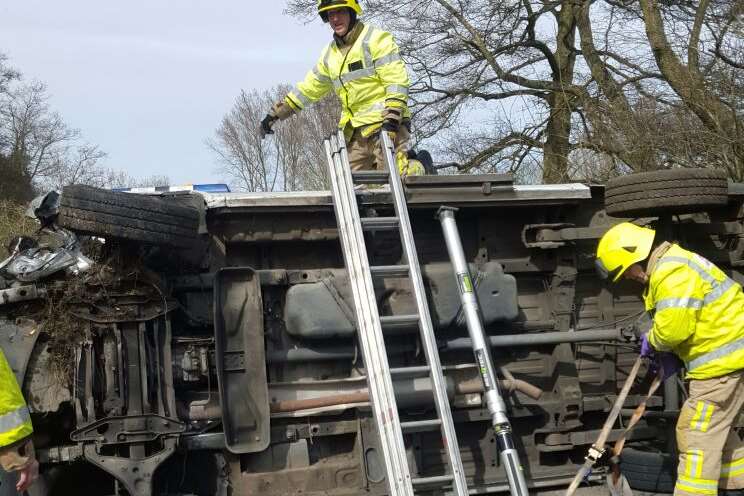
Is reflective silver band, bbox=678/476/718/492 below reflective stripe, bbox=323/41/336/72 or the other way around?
below

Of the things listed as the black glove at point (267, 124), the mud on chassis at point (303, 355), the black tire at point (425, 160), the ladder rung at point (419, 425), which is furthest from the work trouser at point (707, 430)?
the black glove at point (267, 124)

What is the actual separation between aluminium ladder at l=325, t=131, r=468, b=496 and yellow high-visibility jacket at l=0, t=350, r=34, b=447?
5.52ft

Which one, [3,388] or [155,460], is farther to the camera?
[155,460]

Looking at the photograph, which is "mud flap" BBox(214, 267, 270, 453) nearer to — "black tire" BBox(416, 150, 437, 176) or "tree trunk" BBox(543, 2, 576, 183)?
"black tire" BBox(416, 150, 437, 176)

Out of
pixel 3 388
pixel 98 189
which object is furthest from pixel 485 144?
pixel 3 388

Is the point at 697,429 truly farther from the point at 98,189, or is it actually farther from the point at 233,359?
the point at 98,189

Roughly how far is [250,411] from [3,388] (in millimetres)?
1723

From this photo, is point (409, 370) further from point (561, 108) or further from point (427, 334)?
point (561, 108)

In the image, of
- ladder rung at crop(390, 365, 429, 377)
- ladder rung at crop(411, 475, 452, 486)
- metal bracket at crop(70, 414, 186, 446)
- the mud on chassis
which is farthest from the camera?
the mud on chassis

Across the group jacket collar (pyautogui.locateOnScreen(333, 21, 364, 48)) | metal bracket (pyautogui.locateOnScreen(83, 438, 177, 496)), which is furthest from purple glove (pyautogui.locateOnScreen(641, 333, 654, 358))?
jacket collar (pyautogui.locateOnScreen(333, 21, 364, 48))

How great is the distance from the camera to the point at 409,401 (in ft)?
15.0

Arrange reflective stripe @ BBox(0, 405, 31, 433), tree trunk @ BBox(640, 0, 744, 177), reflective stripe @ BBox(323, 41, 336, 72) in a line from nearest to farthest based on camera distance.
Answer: reflective stripe @ BBox(0, 405, 31, 433) → reflective stripe @ BBox(323, 41, 336, 72) → tree trunk @ BBox(640, 0, 744, 177)

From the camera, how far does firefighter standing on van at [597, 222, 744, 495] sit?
3.88m

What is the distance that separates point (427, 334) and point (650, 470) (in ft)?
5.76
